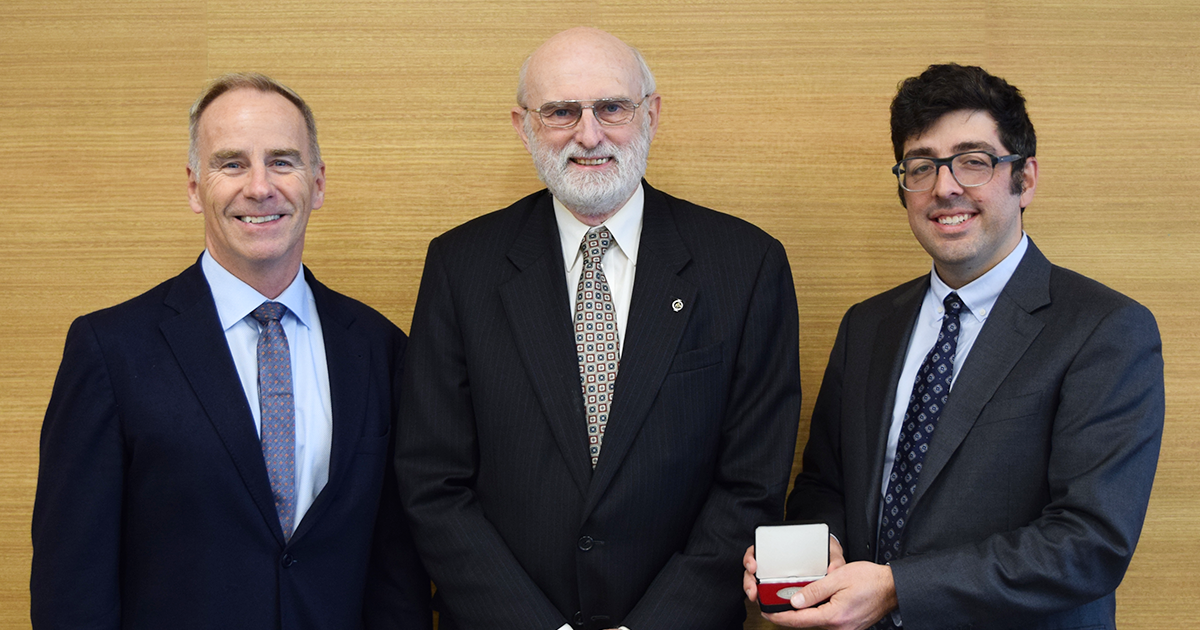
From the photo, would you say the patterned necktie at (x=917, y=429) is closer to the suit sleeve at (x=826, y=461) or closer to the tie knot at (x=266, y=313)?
the suit sleeve at (x=826, y=461)

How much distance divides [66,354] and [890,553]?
175cm

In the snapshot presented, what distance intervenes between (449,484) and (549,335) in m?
0.39

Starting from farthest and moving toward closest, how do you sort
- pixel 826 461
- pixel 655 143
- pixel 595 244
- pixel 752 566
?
pixel 655 143 → pixel 826 461 → pixel 595 244 → pixel 752 566

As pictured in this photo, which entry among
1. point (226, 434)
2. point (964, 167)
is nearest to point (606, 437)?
point (226, 434)

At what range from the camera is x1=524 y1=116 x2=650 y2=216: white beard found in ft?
6.63

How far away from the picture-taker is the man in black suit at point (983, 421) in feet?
5.86

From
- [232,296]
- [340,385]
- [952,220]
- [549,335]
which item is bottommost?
[340,385]

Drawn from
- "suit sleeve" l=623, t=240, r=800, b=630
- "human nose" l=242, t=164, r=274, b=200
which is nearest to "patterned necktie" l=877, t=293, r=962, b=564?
"suit sleeve" l=623, t=240, r=800, b=630

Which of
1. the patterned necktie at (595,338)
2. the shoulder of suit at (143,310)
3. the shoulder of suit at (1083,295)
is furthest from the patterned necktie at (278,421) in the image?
the shoulder of suit at (1083,295)

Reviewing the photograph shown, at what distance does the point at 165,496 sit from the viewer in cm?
186

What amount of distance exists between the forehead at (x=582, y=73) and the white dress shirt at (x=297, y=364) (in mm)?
708

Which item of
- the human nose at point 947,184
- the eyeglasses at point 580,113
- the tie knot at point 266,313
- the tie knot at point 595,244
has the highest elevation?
the eyeglasses at point 580,113

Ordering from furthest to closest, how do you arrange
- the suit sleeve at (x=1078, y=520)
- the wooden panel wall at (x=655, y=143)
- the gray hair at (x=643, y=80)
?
1. the wooden panel wall at (x=655, y=143)
2. the gray hair at (x=643, y=80)
3. the suit sleeve at (x=1078, y=520)

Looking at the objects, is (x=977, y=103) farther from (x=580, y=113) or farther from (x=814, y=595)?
(x=814, y=595)
